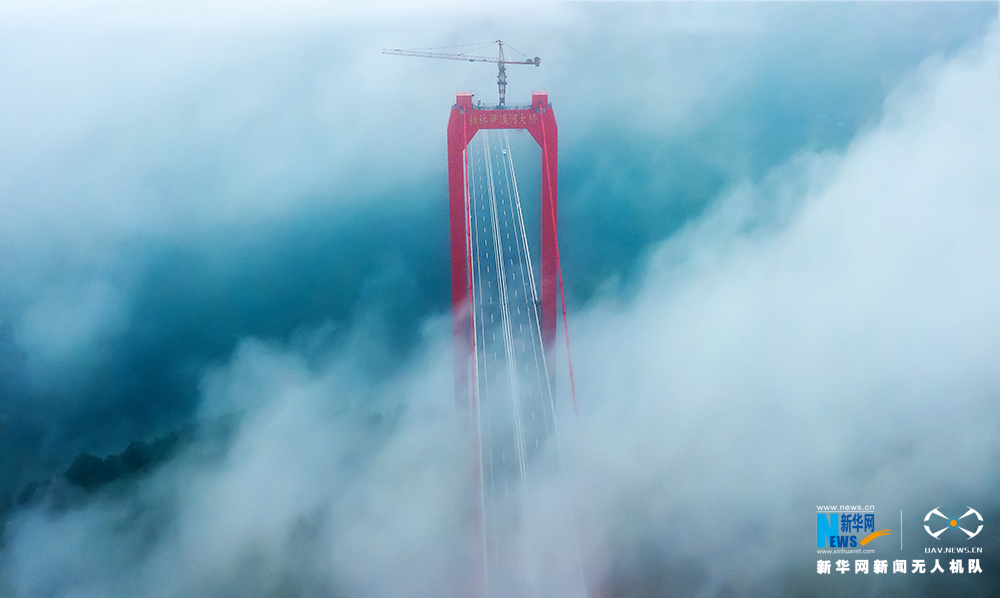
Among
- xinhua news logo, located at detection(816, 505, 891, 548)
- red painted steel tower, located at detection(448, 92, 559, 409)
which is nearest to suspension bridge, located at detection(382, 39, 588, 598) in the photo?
red painted steel tower, located at detection(448, 92, 559, 409)

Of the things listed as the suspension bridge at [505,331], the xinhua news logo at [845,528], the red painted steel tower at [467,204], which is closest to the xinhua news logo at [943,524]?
the xinhua news logo at [845,528]

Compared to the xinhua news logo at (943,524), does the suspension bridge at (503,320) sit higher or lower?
higher

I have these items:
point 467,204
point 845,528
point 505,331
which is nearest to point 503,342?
point 505,331

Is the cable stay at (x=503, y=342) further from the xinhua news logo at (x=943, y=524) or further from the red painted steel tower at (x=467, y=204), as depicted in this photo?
the xinhua news logo at (x=943, y=524)

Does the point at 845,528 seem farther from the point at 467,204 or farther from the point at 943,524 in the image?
the point at 467,204

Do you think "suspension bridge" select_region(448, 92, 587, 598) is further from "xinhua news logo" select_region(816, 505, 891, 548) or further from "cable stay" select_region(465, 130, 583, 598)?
"xinhua news logo" select_region(816, 505, 891, 548)

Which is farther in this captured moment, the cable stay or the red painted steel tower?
the cable stay
